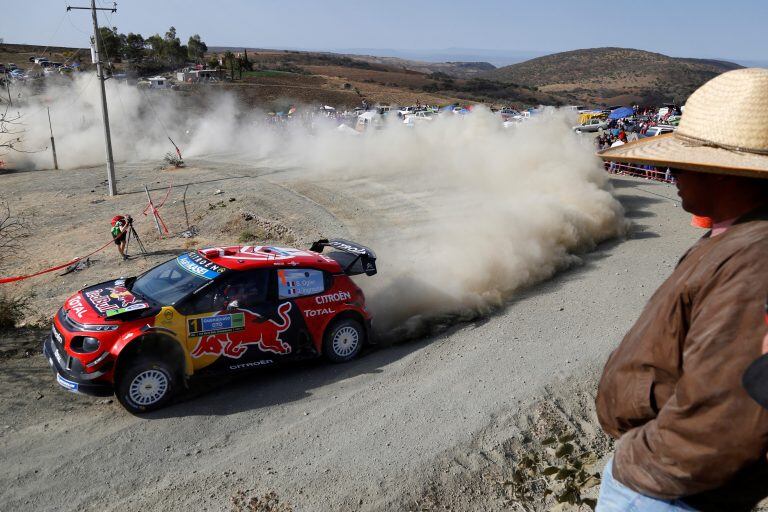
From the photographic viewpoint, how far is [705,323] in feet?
5.91

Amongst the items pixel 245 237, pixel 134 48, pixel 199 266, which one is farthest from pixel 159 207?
pixel 134 48

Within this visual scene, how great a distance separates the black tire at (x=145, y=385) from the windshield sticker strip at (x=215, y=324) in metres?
0.50

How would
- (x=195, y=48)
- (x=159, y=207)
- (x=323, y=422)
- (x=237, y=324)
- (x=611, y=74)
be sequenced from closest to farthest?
(x=323, y=422) → (x=237, y=324) → (x=159, y=207) → (x=195, y=48) → (x=611, y=74)

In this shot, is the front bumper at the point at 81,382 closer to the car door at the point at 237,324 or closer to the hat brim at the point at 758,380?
the car door at the point at 237,324

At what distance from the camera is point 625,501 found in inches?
83.8

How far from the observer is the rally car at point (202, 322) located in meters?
6.88

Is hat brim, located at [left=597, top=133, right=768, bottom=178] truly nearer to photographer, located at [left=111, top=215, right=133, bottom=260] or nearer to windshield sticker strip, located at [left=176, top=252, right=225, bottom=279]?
windshield sticker strip, located at [left=176, top=252, right=225, bottom=279]

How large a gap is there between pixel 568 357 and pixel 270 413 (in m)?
3.64

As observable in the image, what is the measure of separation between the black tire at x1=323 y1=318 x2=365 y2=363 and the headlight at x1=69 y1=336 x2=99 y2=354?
283 cm

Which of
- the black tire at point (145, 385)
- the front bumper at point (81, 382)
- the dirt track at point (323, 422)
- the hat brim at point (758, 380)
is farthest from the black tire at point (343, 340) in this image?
the hat brim at point (758, 380)

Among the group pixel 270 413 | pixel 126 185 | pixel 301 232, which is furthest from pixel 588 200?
pixel 126 185

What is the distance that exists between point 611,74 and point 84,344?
4429 inches

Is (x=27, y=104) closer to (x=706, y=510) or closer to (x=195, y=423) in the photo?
(x=195, y=423)

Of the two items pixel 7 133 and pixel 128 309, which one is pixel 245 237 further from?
pixel 128 309
